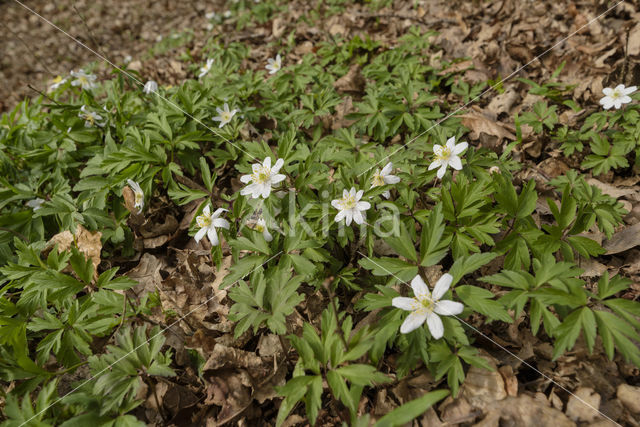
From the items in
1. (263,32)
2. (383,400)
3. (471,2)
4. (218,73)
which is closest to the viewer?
(383,400)

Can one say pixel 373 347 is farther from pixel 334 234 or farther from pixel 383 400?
pixel 334 234

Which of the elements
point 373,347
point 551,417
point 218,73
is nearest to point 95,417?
point 373,347

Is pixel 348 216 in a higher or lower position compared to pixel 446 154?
lower

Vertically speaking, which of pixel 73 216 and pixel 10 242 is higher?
pixel 73 216

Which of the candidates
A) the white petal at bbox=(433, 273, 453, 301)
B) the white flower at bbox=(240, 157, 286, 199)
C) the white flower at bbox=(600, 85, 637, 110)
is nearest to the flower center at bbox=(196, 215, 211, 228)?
the white flower at bbox=(240, 157, 286, 199)

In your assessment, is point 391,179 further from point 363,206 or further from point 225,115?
point 225,115

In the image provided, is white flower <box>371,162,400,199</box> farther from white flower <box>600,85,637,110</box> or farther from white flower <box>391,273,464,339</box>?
white flower <box>600,85,637,110</box>

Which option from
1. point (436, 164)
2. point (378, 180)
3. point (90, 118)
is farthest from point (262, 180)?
point (90, 118)
